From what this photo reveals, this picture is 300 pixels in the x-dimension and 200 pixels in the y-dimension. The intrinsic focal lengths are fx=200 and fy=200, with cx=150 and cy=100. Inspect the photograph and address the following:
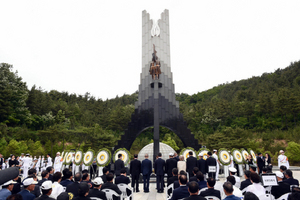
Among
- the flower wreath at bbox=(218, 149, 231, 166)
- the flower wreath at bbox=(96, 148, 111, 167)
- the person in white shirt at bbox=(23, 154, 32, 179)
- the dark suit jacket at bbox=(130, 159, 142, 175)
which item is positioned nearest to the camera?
the dark suit jacket at bbox=(130, 159, 142, 175)

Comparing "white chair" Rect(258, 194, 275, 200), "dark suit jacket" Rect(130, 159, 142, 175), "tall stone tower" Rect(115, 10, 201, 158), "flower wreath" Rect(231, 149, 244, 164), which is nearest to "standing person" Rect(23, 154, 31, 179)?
"tall stone tower" Rect(115, 10, 201, 158)

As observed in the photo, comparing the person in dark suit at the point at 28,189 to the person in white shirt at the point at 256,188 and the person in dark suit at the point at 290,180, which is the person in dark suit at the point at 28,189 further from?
the person in dark suit at the point at 290,180

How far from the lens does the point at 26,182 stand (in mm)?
4336

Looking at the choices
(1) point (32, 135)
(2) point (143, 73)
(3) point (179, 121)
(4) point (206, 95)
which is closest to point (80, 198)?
(3) point (179, 121)

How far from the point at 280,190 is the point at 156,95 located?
36.0 feet

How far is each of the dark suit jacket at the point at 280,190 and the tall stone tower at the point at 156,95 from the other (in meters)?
9.51

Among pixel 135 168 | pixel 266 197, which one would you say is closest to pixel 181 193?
pixel 266 197

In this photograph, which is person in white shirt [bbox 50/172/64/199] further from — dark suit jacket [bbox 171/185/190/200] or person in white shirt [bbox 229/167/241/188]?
person in white shirt [bbox 229/167/241/188]

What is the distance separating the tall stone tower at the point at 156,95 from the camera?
15461mm

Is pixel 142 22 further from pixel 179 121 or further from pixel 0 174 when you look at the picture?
pixel 0 174

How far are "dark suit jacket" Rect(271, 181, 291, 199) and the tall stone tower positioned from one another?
951cm

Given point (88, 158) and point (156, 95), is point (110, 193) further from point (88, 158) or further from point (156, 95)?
point (156, 95)

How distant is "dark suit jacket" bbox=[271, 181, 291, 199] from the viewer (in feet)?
15.7

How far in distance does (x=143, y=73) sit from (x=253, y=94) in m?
48.1
